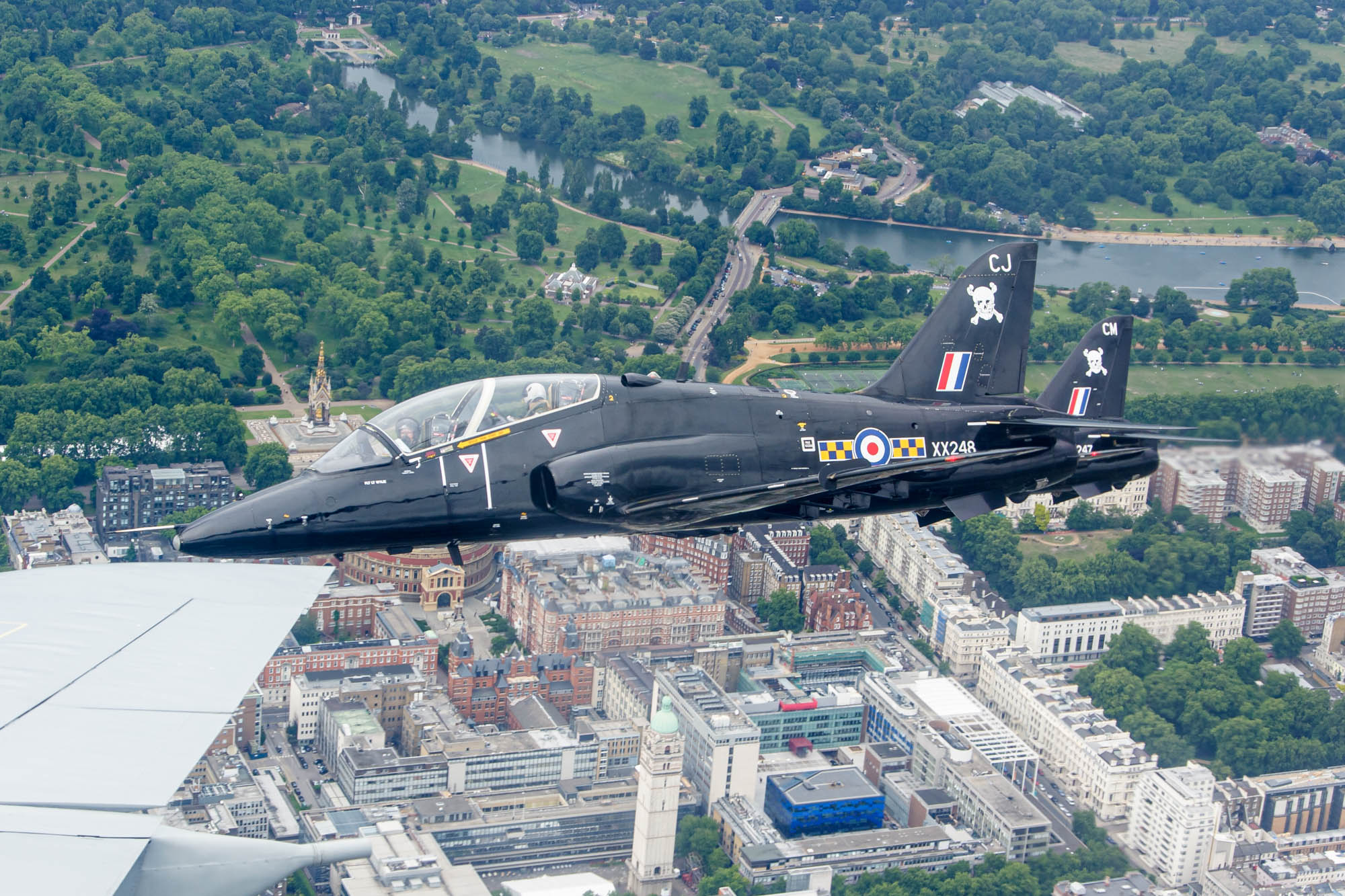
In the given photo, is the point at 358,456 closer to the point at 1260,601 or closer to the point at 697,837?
the point at 697,837

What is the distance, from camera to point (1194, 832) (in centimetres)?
7656

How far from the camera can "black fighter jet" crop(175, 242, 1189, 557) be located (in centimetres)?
2902

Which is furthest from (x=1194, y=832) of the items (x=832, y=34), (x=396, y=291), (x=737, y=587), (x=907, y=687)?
(x=832, y=34)

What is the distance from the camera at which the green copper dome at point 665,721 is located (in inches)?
2901

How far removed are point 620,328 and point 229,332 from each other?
2309 cm

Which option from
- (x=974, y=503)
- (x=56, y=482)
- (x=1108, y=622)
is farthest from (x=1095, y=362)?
(x=56, y=482)

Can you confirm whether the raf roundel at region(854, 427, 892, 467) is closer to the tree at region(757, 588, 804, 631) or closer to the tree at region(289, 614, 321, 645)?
the tree at region(289, 614, 321, 645)

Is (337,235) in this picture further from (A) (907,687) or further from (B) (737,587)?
(A) (907,687)

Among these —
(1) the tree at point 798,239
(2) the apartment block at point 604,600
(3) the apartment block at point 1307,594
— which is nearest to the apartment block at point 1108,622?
(3) the apartment block at point 1307,594

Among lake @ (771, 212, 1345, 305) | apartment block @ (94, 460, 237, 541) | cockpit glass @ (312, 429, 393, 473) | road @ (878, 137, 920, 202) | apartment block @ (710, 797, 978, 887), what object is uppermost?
cockpit glass @ (312, 429, 393, 473)

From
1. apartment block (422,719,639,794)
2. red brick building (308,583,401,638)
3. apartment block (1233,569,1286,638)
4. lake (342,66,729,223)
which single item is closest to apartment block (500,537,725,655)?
red brick building (308,583,401,638)

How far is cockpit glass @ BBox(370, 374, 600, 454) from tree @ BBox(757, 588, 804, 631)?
64.1 meters

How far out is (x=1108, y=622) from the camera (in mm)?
94500

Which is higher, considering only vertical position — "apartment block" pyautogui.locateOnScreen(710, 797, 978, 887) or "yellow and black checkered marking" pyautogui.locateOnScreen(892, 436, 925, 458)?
"yellow and black checkered marking" pyautogui.locateOnScreen(892, 436, 925, 458)
